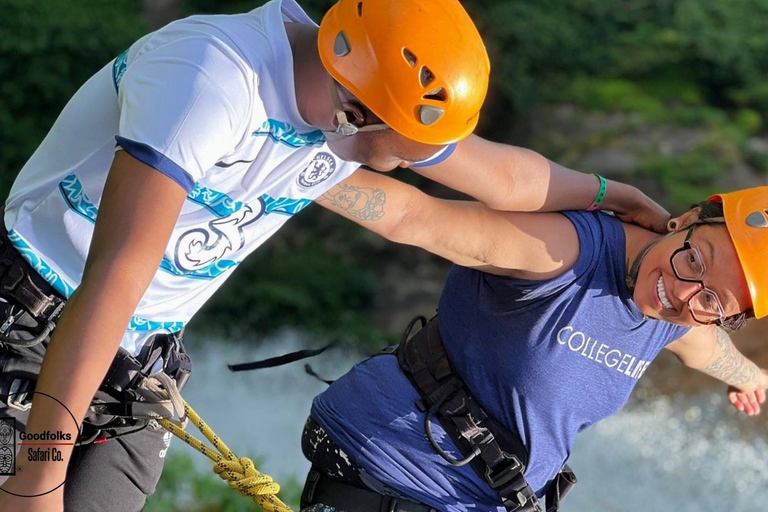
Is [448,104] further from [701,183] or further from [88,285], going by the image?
[701,183]

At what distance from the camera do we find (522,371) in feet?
8.01

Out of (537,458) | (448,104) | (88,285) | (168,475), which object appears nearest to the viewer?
(88,285)

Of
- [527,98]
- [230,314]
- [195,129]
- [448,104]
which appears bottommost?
[230,314]

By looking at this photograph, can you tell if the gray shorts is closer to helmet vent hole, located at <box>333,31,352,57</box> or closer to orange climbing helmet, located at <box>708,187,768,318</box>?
helmet vent hole, located at <box>333,31,352,57</box>

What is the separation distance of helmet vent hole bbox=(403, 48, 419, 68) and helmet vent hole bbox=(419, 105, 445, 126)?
3.6 inches

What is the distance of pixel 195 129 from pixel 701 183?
704cm

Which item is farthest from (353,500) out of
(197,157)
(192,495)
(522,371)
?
(192,495)

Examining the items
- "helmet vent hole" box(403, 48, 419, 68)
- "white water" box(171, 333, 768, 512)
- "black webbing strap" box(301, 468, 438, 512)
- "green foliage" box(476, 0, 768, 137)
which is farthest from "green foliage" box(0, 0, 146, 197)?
"helmet vent hole" box(403, 48, 419, 68)

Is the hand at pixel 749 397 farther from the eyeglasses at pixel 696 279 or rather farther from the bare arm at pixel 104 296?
the bare arm at pixel 104 296

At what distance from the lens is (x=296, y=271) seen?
8.45m

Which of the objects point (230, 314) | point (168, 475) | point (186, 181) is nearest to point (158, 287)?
point (186, 181)

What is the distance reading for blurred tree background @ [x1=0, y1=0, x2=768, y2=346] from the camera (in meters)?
8.22

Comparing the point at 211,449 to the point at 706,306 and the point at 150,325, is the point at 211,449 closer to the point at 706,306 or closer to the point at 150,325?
the point at 150,325

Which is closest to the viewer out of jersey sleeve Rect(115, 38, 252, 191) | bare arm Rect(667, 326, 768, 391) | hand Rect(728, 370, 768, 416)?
jersey sleeve Rect(115, 38, 252, 191)
